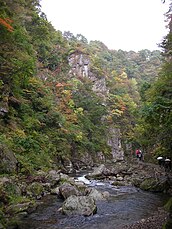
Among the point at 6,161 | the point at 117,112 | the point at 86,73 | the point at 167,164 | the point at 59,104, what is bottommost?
the point at 167,164

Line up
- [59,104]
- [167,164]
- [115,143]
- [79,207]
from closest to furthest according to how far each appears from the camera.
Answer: [79,207], [167,164], [59,104], [115,143]

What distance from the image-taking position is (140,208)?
10.4m

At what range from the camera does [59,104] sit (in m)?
31.2

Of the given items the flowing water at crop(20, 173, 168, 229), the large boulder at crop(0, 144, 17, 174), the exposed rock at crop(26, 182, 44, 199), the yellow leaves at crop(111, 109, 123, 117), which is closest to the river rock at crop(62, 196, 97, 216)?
the flowing water at crop(20, 173, 168, 229)

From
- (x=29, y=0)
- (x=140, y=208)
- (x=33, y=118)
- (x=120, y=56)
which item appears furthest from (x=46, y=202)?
(x=120, y=56)

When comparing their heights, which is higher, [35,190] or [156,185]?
[35,190]

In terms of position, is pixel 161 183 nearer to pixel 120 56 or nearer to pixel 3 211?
pixel 3 211

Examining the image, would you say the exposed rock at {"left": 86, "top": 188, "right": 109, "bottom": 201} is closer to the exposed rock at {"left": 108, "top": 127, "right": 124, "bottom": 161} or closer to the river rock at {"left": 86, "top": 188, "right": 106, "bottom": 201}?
the river rock at {"left": 86, "top": 188, "right": 106, "bottom": 201}

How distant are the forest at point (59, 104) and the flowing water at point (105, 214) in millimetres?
3050

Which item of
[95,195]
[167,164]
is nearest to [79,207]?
[95,195]

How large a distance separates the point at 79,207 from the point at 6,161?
14.3 ft

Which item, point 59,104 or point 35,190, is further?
point 59,104

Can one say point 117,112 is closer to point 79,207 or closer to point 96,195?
point 96,195

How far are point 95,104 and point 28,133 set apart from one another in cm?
1916
